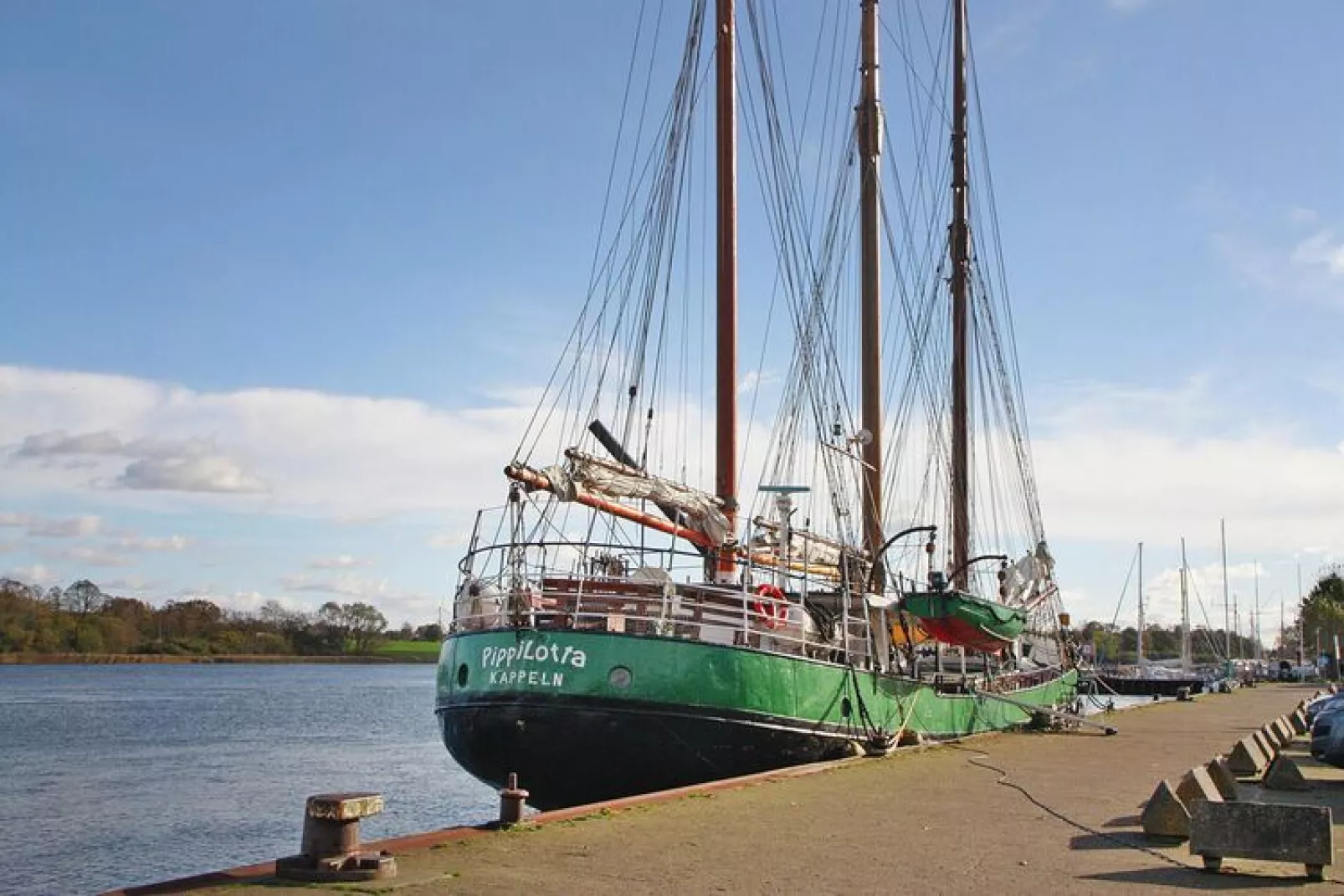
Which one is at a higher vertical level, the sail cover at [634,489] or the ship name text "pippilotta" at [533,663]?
the sail cover at [634,489]

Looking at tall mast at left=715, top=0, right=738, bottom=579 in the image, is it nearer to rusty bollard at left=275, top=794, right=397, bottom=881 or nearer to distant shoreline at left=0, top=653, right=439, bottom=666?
rusty bollard at left=275, top=794, right=397, bottom=881

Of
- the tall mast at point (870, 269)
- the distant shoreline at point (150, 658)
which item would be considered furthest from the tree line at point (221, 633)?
the tall mast at point (870, 269)

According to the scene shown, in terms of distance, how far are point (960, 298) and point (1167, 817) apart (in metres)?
32.9

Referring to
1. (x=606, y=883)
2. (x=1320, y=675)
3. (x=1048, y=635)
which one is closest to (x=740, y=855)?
(x=606, y=883)

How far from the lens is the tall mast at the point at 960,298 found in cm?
4031

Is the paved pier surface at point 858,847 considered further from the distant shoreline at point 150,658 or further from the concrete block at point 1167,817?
the distant shoreline at point 150,658

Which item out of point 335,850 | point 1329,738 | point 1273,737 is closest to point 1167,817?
point 335,850

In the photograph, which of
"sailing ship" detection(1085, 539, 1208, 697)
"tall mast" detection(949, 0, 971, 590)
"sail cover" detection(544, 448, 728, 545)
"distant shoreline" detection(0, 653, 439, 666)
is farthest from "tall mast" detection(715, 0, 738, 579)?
"distant shoreline" detection(0, 653, 439, 666)

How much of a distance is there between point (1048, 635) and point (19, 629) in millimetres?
123609

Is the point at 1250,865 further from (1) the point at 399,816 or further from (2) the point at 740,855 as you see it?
(1) the point at 399,816

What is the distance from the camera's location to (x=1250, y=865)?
10.9 m

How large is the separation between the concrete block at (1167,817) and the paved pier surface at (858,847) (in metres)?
0.21

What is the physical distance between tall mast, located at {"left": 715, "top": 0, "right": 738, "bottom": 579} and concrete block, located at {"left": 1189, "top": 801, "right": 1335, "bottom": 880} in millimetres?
11813

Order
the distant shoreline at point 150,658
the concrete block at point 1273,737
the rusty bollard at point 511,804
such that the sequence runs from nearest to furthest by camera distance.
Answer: the rusty bollard at point 511,804 < the concrete block at point 1273,737 < the distant shoreline at point 150,658
